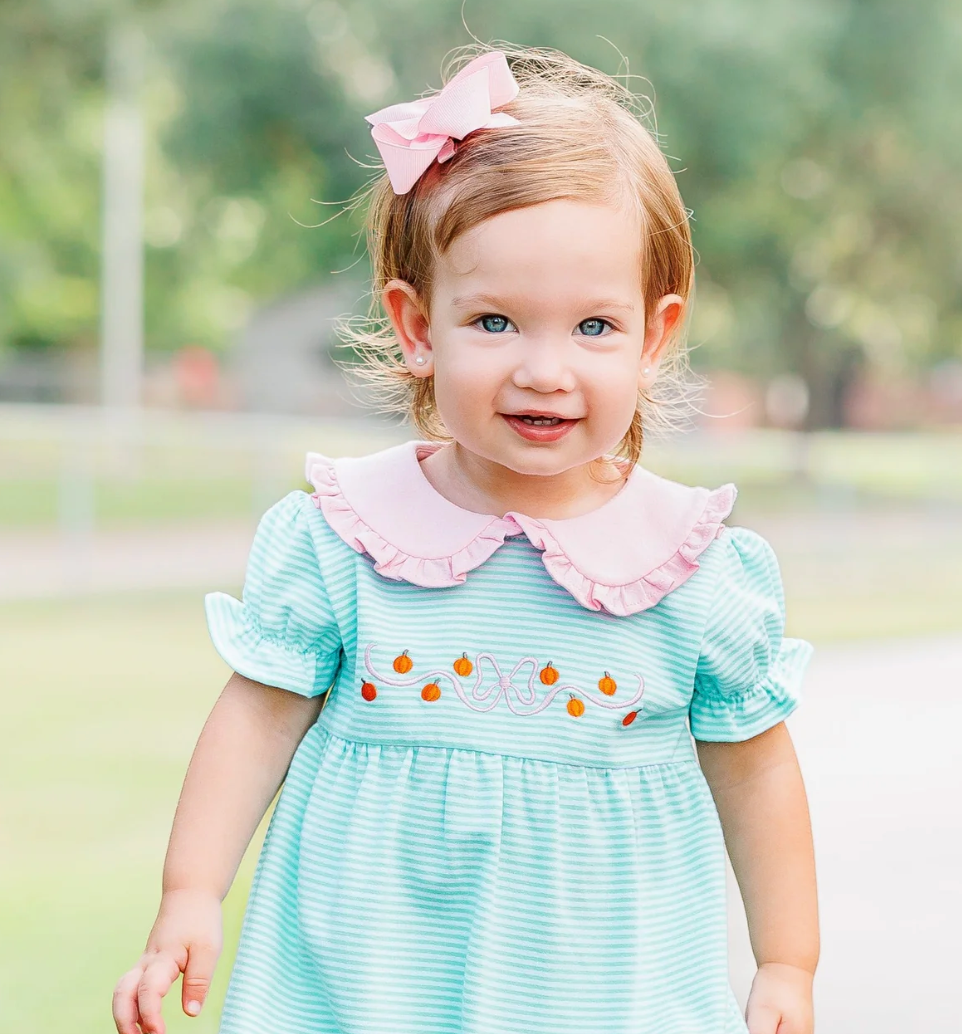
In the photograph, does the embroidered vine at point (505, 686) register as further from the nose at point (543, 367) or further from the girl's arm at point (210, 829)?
the nose at point (543, 367)

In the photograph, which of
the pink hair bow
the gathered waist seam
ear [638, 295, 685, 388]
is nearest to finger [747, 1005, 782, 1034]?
the gathered waist seam

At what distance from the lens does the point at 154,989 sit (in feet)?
4.42

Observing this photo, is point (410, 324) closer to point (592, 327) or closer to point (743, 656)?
point (592, 327)

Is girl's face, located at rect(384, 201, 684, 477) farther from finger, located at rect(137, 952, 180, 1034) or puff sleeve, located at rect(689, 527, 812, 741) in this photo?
finger, located at rect(137, 952, 180, 1034)

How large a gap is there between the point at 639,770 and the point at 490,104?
64 centimetres

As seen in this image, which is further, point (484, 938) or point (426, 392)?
point (426, 392)

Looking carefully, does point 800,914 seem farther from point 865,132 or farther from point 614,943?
point 865,132

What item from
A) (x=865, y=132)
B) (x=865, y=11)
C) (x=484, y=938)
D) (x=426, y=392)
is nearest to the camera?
(x=484, y=938)

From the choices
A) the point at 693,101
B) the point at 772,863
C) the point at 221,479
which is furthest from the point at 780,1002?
the point at 221,479

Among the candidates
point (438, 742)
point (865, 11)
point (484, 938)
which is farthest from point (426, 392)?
point (865, 11)

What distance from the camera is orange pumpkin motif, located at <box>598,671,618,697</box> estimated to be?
55.4 inches

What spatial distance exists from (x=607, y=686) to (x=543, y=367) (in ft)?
0.97

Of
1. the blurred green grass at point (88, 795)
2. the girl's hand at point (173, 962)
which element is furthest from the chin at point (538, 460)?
the blurred green grass at point (88, 795)

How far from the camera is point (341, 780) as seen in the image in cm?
143
